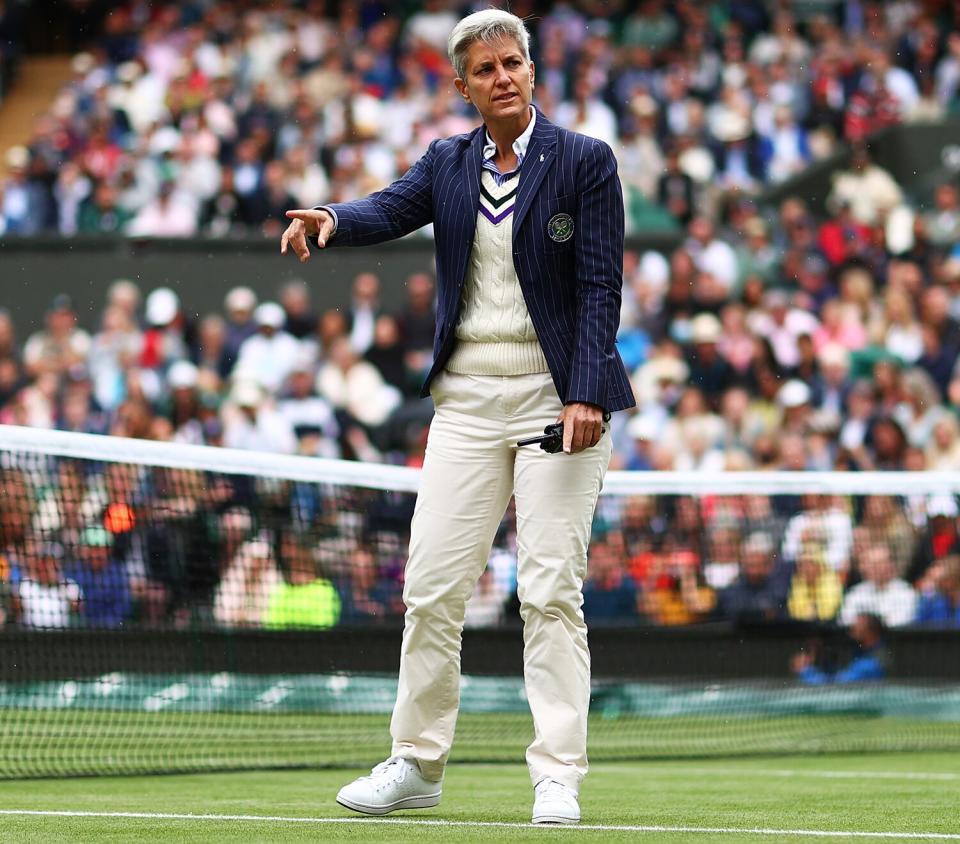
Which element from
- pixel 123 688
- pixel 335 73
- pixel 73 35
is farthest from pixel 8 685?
pixel 73 35

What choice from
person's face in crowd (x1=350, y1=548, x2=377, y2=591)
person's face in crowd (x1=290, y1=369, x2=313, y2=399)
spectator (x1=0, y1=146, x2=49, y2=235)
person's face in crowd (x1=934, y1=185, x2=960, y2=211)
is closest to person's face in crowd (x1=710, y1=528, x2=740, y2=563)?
person's face in crowd (x1=350, y1=548, x2=377, y2=591)

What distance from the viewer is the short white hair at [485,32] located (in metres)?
5.86

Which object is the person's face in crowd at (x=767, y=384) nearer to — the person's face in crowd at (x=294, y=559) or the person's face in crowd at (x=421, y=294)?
the person's face in crowd at (x=421, y=294)

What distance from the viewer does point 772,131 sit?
19.8 meters

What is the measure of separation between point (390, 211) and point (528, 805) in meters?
2.19

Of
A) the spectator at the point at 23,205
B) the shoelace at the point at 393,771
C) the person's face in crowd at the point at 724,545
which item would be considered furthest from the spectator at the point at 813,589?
the spectator at the point at 23,205

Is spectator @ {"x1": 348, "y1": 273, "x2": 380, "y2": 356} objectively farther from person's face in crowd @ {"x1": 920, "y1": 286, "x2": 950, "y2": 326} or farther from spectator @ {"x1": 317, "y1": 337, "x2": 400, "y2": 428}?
person's face in crowd @ {"x1": 920, "y1": 286, "x2": 950, "y2": 326}

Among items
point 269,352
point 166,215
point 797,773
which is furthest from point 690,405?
point 797,773

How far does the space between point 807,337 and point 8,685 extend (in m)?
8.61

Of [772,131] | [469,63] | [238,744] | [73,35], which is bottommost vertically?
[238,744]

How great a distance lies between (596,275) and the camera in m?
5.88

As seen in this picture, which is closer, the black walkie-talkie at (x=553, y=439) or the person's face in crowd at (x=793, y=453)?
the black walkie-talkie at (x=553, y=439)

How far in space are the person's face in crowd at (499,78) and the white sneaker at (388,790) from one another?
6.81 feet

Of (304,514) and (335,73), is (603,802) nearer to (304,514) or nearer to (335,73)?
(304,514)
